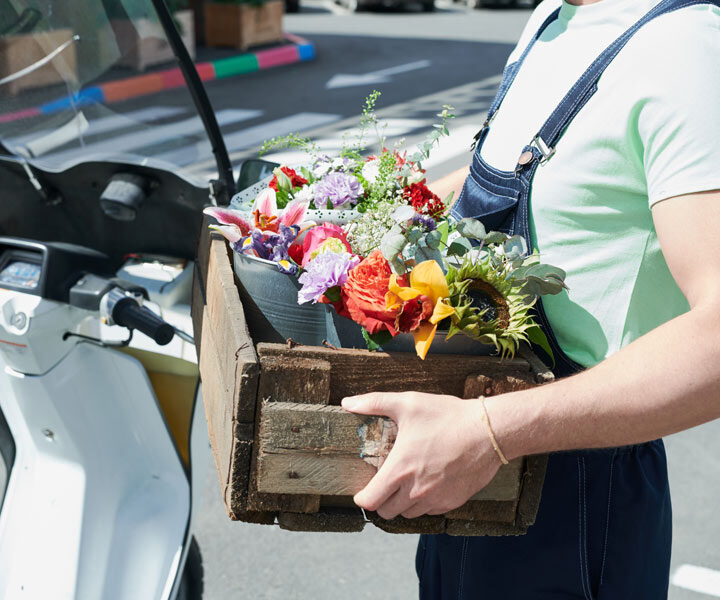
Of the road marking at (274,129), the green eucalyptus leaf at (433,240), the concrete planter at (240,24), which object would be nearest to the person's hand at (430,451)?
the green eucalyptus leaf at (433,240)

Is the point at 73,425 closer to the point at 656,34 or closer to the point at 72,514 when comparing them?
the point at 72,514

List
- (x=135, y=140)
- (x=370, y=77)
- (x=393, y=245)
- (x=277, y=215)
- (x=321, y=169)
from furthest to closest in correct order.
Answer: (x=370, y=77) → (x=135, y=140) → (x=321, y=169) → (x=277, y=215) → (x=393, y=245)

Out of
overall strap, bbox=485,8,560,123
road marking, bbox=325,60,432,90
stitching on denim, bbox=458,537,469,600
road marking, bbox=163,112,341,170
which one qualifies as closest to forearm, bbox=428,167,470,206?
overall strap, bbox=485,8,560,123

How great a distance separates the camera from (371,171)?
143 centimetres

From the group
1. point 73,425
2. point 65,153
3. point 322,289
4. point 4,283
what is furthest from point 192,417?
point 322,289

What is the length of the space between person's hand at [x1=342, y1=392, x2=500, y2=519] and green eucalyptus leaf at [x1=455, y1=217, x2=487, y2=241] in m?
0.24

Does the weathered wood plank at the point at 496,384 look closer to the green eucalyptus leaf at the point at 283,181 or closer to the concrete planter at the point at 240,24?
the green eucalyptus leaf at the point at 283,181

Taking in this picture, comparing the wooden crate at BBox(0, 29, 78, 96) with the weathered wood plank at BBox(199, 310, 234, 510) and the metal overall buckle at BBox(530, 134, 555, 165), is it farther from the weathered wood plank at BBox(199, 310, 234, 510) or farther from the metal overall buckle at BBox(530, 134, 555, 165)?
the metal overall buckle at BBox(530, 134, 555, 165)

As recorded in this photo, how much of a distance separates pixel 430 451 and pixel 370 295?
0.21 meters

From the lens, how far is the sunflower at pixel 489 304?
117cm

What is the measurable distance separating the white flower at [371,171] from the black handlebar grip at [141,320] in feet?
1.74

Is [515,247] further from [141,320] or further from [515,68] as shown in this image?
[141,320]

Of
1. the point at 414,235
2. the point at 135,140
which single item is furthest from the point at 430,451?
the point at 135,140

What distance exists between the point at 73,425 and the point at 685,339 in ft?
4.50
